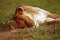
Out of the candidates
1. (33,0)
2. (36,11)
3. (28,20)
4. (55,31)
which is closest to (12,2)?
(33,0)

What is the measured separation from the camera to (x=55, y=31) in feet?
17.5

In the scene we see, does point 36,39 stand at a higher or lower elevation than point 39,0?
lower

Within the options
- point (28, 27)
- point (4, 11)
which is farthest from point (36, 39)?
point (4, 11)

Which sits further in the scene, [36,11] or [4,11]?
[4,11]

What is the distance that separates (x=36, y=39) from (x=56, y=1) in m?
4.45

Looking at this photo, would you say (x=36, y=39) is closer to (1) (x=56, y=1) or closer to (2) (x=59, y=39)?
(2) (x=59, y=39)

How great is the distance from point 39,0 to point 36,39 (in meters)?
4.48

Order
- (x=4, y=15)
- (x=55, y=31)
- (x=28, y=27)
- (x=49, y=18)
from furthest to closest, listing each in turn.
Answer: (x=4, y=15) → (x=49, y=18) → (x=28, y=27) → (x=55, y=31)

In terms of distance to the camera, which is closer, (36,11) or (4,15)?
(36,11)

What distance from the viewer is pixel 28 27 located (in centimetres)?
618

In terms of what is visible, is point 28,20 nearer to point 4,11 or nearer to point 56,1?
point 4,11

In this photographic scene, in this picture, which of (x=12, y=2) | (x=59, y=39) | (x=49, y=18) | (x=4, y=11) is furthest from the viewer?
(x=12, y=2)

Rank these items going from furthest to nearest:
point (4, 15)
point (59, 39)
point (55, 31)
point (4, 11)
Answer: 1. point (4, 11)
2. point (4, 15)
3. point (55, 31)
4. point (59, 39)

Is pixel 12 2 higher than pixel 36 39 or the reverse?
higher
